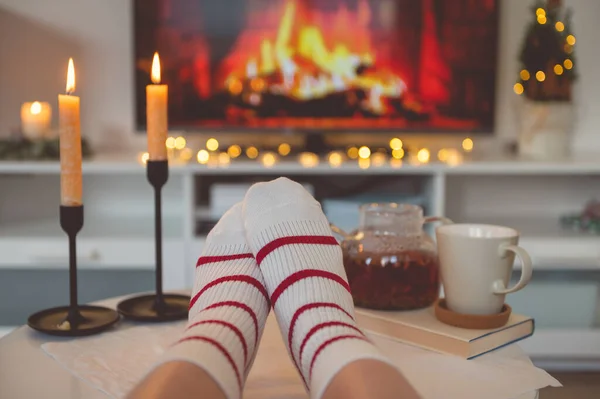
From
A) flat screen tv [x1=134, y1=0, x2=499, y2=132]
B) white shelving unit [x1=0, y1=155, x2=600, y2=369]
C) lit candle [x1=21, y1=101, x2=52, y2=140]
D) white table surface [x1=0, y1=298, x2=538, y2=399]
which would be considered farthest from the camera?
flat screen tv [x1=134, y1=0, x2=499, y2=132]

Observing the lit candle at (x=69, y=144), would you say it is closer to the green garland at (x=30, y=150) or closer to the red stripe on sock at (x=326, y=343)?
the red stripe on sock at (x=326, y=343)

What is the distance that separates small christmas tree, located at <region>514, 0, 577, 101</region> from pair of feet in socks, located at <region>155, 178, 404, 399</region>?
4.93 feet

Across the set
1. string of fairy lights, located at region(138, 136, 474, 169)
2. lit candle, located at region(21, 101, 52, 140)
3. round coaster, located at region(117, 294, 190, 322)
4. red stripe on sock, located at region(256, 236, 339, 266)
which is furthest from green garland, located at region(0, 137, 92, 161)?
red stripe on sock, located at region(256, 236, 339, 266)

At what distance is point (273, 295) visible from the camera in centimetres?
74

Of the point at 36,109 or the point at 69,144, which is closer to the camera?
the point at 69,144

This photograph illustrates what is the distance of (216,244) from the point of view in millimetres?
830

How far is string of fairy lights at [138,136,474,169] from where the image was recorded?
2.00 m

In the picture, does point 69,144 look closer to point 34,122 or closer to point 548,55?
point 34,122

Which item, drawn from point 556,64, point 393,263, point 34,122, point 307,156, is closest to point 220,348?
point 393,263

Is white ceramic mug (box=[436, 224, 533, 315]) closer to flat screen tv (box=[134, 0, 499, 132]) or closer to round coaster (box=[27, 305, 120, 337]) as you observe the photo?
round coaster (box=[27, 305, 120, 337])

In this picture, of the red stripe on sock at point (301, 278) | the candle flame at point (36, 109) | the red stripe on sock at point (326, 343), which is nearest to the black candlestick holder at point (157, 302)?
the red stripe on sock at point (301, 278)

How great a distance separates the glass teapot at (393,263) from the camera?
85 centimetres

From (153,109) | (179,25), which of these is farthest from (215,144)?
(153,109)

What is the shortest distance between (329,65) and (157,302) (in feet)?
4.70
